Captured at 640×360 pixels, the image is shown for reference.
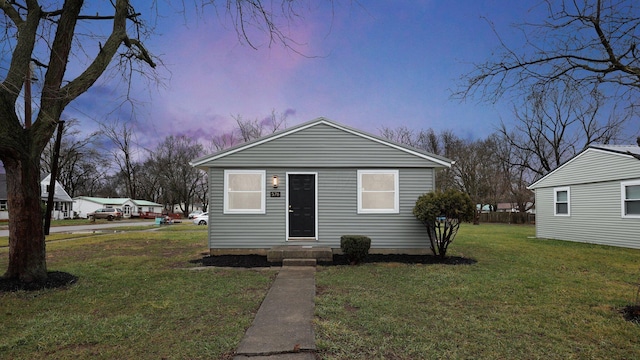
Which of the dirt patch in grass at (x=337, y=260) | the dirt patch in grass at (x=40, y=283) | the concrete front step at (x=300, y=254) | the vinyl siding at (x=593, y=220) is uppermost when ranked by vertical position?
the vinyl siding at (x=593, y=220)

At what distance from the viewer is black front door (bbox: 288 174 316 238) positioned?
9625 mm

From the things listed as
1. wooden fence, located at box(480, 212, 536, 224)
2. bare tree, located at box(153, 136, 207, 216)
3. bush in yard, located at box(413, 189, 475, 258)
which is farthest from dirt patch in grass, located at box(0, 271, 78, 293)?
bare tree, located at box(153, 136, 207, 216)

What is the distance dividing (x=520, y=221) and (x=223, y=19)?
32.9 metres

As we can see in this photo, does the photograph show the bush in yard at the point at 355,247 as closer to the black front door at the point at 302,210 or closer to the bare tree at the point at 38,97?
the black front door at the point at 302,210

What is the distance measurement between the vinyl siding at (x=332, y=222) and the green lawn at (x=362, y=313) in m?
1.49

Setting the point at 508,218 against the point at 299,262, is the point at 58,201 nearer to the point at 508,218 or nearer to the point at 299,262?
the point at 299,262

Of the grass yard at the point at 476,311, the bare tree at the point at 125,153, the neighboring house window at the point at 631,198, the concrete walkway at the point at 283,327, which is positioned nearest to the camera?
the concrete walkway at the point at 283,327

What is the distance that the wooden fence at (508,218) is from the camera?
30630 millimetres

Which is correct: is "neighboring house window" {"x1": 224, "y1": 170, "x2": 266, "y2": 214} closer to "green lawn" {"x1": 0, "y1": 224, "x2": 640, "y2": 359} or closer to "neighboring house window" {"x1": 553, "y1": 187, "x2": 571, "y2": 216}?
"green lawn" {"x1": 0, "y1": 224, "x2": 640, "y2": 359}

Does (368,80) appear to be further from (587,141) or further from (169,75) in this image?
(587,141)

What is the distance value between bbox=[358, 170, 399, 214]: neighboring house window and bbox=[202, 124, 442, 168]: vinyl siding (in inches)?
9.8

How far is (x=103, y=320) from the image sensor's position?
437 centimetres

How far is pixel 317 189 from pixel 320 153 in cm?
100

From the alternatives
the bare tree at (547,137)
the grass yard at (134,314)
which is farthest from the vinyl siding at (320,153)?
the bare tree at (547,137)
